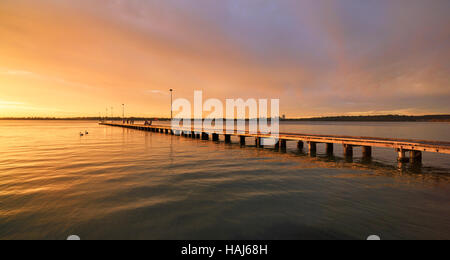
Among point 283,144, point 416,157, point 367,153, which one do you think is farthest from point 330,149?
point 416,157

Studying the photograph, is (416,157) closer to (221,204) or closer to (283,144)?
(283,144)

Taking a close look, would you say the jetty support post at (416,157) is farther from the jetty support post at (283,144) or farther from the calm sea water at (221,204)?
the jetty support post at (283,144)

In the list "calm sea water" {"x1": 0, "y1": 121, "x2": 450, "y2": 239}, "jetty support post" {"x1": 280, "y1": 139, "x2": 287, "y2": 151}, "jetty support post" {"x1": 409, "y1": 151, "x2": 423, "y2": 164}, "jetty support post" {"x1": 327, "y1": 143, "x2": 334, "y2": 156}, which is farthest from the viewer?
"jetty support post" {"x1": 280, "y1": 139, "x2": 287, "y2": 151}

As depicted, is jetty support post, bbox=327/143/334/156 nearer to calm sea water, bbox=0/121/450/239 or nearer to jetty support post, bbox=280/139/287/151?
jetty support post, bbox=280/139/287/151

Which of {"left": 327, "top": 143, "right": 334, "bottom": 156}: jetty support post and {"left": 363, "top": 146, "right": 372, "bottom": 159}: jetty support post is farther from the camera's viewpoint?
{"left": 327, "top": 143, "right": 334, "bottom": 156}: jetty support post

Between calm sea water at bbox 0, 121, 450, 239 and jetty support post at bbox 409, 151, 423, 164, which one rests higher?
jetty support post at bbox 409, 151, 423, 164

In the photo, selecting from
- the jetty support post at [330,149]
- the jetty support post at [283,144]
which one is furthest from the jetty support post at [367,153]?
the jetty support post at [283,144]

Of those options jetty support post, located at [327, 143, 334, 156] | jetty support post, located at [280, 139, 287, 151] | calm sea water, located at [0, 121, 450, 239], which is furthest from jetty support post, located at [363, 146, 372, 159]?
jetty support post, located at [280, 139, 287, 151]

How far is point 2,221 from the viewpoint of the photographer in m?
7.12

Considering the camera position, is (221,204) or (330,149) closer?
(221,204)

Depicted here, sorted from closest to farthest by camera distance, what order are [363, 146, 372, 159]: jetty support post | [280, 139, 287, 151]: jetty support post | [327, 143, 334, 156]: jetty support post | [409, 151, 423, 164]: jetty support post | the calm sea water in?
the calm sea water < [409, 151, 423, 164]: jetty support post < [363, 146, 372, 159]: jetty support post < [327, 143, 334, 156]: jetty support post < [280, 139, 287, 151]: jetty support post

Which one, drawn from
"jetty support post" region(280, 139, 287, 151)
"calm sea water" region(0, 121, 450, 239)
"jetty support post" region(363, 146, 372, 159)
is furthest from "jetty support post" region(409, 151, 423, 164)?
"jetty support post" region(280, 139, 287, 151)

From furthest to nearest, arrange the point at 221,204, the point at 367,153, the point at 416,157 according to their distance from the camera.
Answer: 1. the point at 367,153
2. the point at 416,157
3. the point at 221,204

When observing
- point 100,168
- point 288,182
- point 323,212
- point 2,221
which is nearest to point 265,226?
point 323,212
